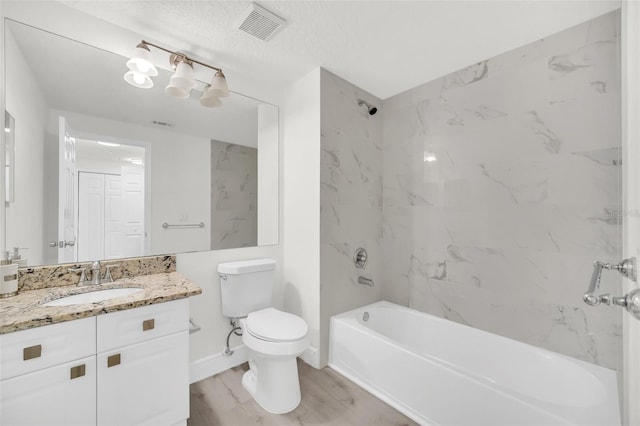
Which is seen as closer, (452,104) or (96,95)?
(96,95)

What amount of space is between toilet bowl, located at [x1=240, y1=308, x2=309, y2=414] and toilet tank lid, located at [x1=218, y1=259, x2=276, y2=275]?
15.1 inches

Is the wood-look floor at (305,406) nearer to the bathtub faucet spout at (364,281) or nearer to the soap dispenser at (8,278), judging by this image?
the bathtub faucet spout at (364,281)

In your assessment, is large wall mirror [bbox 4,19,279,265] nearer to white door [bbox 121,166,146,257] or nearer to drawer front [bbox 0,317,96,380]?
white door [bbox 121,166,146,257]

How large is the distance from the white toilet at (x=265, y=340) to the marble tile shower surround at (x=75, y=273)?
0.40 m

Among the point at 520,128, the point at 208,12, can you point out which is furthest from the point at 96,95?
the point at 520,128

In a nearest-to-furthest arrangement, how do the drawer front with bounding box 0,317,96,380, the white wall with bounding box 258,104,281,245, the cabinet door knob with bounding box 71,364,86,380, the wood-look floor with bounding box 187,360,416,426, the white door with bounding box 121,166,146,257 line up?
the drawer front with bounding box 0,317,96,380, the cabinet door knob with bounding box 71,364,86,380, the wood-look floor with bounding box 187,360,416,426, the white door with bounding box 121,166,146,257, the white wall with bounding box 258,104,281,245

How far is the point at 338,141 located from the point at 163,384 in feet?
6.38

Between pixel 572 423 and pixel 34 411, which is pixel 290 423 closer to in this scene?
pixel 34 411

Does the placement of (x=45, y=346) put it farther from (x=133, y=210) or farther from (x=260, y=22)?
(x=260, y=22)

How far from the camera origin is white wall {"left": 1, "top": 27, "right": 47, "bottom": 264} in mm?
1380

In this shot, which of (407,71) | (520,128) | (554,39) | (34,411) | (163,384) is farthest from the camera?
(407,71)

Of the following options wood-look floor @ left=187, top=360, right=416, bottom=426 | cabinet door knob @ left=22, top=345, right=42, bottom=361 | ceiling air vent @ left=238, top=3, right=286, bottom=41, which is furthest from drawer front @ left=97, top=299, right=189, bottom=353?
ceiling air vent @ left=238, top=3, right=286, bottom=41

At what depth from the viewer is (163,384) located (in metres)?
1.34

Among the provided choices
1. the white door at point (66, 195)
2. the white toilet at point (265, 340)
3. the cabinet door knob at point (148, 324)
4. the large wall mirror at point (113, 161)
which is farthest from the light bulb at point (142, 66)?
the cabinet door knob at point (148, 324)
